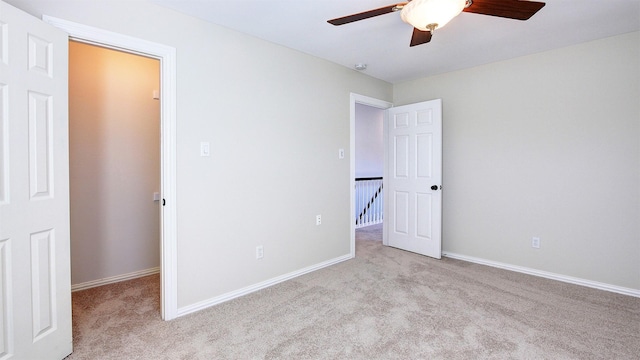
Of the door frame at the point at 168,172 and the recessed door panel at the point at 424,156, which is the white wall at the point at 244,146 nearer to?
the door frame at the point at 168,172

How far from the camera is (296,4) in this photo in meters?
2.15

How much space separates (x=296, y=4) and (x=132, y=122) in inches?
81.3

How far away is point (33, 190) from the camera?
1.60m

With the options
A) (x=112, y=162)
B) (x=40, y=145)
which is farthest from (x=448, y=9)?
(x=112, y=162)

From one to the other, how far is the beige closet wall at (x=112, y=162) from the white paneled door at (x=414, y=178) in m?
2.95

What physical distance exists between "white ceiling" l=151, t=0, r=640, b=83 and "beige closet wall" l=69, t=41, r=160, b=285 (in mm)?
1189

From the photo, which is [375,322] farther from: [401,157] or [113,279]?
[113,279]

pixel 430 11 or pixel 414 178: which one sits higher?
pixel 430 11

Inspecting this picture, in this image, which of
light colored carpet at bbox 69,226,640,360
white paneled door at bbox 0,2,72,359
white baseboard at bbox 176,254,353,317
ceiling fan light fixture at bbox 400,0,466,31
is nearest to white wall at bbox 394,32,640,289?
light colored carpet at bbox 69,226,640,360

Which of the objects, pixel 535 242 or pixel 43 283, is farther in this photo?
pixel 535 242

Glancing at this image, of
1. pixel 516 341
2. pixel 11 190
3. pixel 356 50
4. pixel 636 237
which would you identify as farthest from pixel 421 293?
pixel 11 190

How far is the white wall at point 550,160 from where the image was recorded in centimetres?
271

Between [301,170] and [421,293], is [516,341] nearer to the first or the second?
[421,293]

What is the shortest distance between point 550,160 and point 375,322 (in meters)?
2.50
